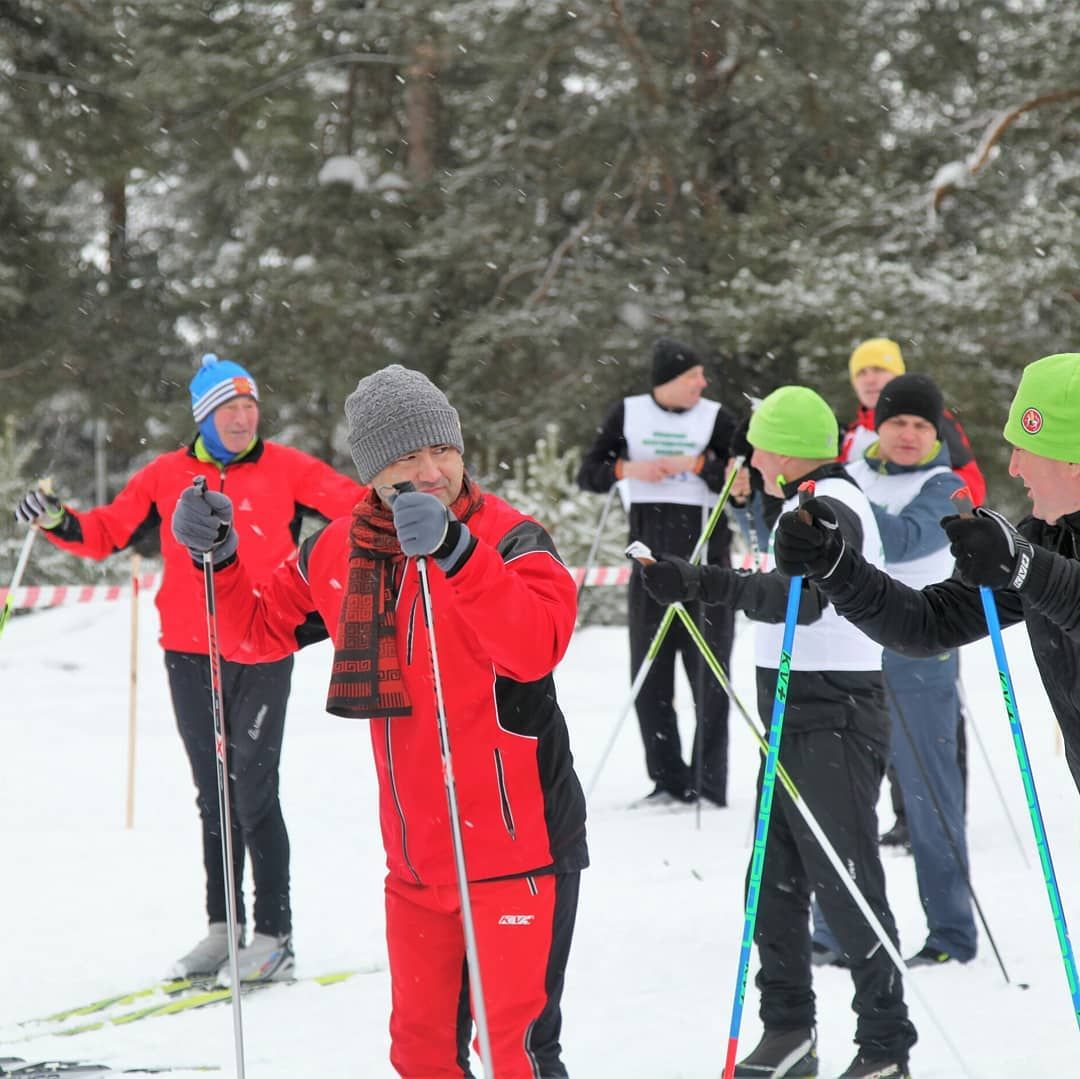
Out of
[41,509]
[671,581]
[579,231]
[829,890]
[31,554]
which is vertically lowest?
[31,554]

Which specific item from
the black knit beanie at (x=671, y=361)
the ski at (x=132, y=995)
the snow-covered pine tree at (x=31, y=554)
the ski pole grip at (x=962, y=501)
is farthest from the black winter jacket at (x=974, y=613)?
the snow-covered pine tree at (x=31, y=554)

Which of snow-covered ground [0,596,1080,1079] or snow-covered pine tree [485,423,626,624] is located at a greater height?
snow-covered pine tree [485,423,626,624]

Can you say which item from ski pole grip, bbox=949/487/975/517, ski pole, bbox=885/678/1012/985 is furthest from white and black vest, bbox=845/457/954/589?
ski pole grip, bbox=949/487/975/517

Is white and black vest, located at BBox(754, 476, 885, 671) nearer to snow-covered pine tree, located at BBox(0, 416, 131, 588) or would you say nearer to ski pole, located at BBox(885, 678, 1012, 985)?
ski pole, located at BBox(885, 678, 1012, 985)

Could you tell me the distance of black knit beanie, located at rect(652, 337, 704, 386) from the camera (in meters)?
6.39

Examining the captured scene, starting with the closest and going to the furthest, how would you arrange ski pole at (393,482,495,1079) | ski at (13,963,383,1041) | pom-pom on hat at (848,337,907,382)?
ski pole at (393,482,495,1079)
ski at (13,963,383,1041)
pom-pom on hat at (848,337,907,382)

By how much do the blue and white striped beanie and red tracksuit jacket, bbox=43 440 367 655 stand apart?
0.18 meters

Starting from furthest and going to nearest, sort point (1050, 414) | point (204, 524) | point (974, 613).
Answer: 1. point (204, 524)
2. point (974, 613)
3. point (1050, 414)

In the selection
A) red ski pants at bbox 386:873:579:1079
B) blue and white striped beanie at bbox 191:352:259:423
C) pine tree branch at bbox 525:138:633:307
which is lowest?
red ski pants at bbox 386:873:579:1079

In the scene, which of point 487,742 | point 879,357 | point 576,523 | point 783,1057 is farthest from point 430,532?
point 576,523

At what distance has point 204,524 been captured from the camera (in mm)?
2852

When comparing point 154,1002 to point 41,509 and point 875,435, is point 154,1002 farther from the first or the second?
point 875,435

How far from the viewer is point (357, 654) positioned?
99.7 inches

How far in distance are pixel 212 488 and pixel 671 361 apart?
8.67 feet
